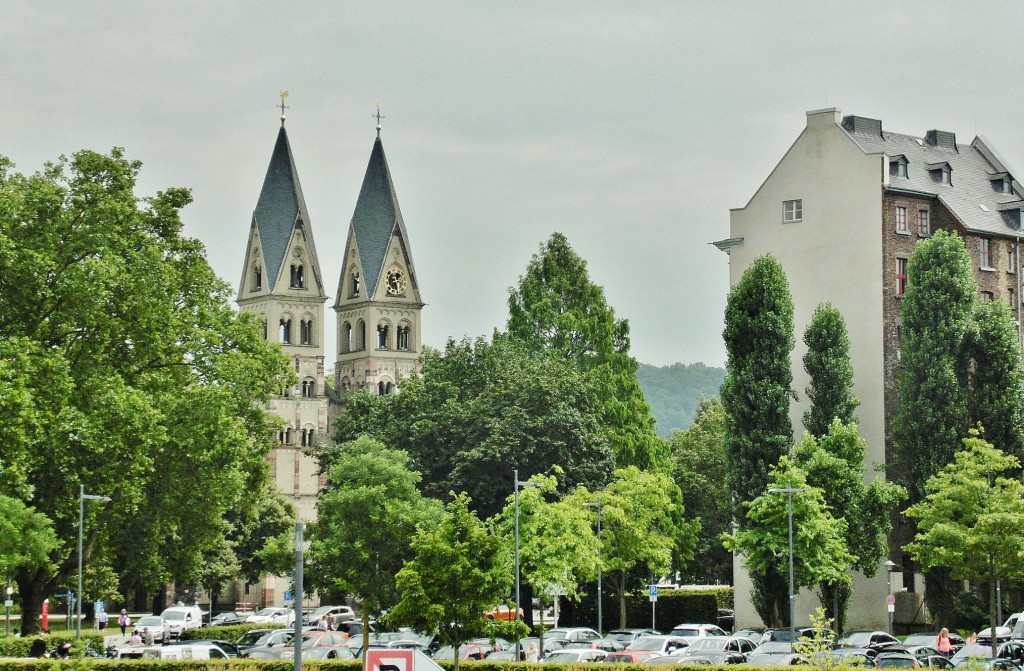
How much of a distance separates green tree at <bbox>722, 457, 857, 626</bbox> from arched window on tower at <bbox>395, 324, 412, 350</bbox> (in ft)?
321

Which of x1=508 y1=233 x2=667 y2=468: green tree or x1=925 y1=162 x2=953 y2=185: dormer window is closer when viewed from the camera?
x1=925 y1=162 x2=953 y2=185: dormer window

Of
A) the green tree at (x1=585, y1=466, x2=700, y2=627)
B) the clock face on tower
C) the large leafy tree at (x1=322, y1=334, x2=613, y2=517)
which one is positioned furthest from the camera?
the clock face on tower

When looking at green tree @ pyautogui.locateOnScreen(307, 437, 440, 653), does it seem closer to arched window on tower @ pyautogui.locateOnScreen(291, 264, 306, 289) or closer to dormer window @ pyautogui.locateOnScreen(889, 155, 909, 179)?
dormer window @ pyautogui.locateOnScreen(889, 155, 909, 179)

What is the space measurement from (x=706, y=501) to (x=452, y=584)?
6935 centimetres

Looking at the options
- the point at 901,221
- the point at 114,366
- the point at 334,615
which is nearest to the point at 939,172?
the point at 901,221

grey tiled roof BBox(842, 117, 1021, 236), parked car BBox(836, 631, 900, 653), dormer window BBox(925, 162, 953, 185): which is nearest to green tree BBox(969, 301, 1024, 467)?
grey tiled roof BBox(842, 117, 1021, 236)

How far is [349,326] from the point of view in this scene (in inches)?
6649

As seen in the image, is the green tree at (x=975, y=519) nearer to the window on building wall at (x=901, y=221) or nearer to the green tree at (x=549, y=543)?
the green tree at (x=549, y=543)

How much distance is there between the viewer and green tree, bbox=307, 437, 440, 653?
2968 inches

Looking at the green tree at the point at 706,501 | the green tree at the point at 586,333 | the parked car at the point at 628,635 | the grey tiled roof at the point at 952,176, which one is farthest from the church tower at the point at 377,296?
the parked car at the point at 628,635

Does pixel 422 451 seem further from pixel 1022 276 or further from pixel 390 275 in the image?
pixel 390 275

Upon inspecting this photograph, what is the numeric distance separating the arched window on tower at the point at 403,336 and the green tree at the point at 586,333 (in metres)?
69.2

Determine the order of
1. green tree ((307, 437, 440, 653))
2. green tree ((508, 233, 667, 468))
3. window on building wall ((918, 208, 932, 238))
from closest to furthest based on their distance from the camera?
green tree ((307, 437, 440, 653)) → window on building wall ((918, 208, 932, 238)) → green tree ((508, 233, 667, 468))

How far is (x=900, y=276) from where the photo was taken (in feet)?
269
